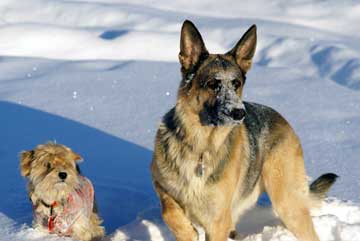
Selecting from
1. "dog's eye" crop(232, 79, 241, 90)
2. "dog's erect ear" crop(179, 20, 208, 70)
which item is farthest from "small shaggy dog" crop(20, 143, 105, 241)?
"dog's eye" crop(232, 79, 241, 90)

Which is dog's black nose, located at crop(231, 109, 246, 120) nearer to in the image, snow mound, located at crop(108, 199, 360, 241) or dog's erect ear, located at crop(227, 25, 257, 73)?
dog's erect ear, located at crop(227, 25, 257, 73)

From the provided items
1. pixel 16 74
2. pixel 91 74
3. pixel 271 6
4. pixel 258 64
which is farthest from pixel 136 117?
pixel 271 6

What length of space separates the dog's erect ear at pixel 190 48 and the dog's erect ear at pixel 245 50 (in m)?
0.28

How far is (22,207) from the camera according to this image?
5.92 metres

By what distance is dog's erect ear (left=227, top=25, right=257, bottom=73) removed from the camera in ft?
16.3

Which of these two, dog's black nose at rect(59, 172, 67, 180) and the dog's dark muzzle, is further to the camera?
dog's black nose at rect(59, 172, 67, 180)

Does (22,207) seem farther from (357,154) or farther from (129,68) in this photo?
(129,68)

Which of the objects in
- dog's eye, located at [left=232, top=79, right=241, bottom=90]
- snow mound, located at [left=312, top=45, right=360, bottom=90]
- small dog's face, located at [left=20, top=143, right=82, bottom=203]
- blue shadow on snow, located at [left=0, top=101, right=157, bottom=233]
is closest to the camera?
dog's eye, located at [left=232, top=79, right=241, bottom=90]

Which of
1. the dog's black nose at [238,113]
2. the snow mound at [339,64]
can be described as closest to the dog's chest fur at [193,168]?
the dog's black nose at [238,113]

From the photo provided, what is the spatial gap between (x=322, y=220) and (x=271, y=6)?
9655mm

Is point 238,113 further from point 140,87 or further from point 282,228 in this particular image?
point 140,87

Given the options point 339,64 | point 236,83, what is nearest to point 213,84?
point 236,83

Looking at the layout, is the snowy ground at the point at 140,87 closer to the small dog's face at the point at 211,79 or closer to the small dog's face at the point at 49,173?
the small dog's face at the point at 49,173

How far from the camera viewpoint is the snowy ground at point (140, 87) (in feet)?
20.1
